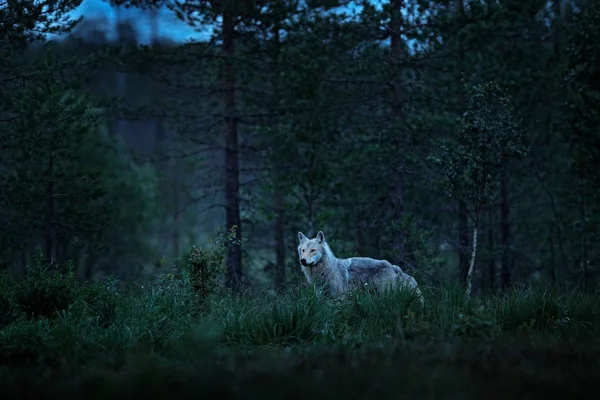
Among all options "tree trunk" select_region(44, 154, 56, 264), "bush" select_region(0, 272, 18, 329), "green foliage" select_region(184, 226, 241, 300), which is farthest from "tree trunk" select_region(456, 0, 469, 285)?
"bush" select_region(0, 272, 18, 329)

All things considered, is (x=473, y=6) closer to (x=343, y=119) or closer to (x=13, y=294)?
(x=343, y=119)

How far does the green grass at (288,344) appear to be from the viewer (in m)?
5.48

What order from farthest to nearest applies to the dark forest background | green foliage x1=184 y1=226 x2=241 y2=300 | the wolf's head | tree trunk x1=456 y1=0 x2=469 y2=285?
1. tree trunk x1=456 y1=0 x2=469 y2=285
2. the dark forest background
3. the wolf's head
4. green foliage x1=184 y1=226 x2=241 y2=300

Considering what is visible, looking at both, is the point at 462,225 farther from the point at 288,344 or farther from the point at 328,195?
the point at 288,344

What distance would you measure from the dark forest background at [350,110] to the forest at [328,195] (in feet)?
0.25

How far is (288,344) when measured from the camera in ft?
26.9

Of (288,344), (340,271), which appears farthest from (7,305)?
(340,271)

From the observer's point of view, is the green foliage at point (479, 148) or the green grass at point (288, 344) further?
the green foliage at point (479, 148)

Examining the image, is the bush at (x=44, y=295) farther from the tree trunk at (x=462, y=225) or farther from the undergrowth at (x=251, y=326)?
the tree trunk at (x=462, y=225)

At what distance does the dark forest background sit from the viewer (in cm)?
1322

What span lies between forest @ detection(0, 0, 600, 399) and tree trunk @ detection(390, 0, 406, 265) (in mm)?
73

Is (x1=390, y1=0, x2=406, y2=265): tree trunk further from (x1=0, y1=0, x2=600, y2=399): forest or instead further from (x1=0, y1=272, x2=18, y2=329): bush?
(x1=0, y1=272, x2=18, y2=329): bush

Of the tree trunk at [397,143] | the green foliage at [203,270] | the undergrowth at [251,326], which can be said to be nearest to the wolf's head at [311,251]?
the undergrowth at [251,326]

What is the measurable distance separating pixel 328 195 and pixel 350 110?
10.4 feet
